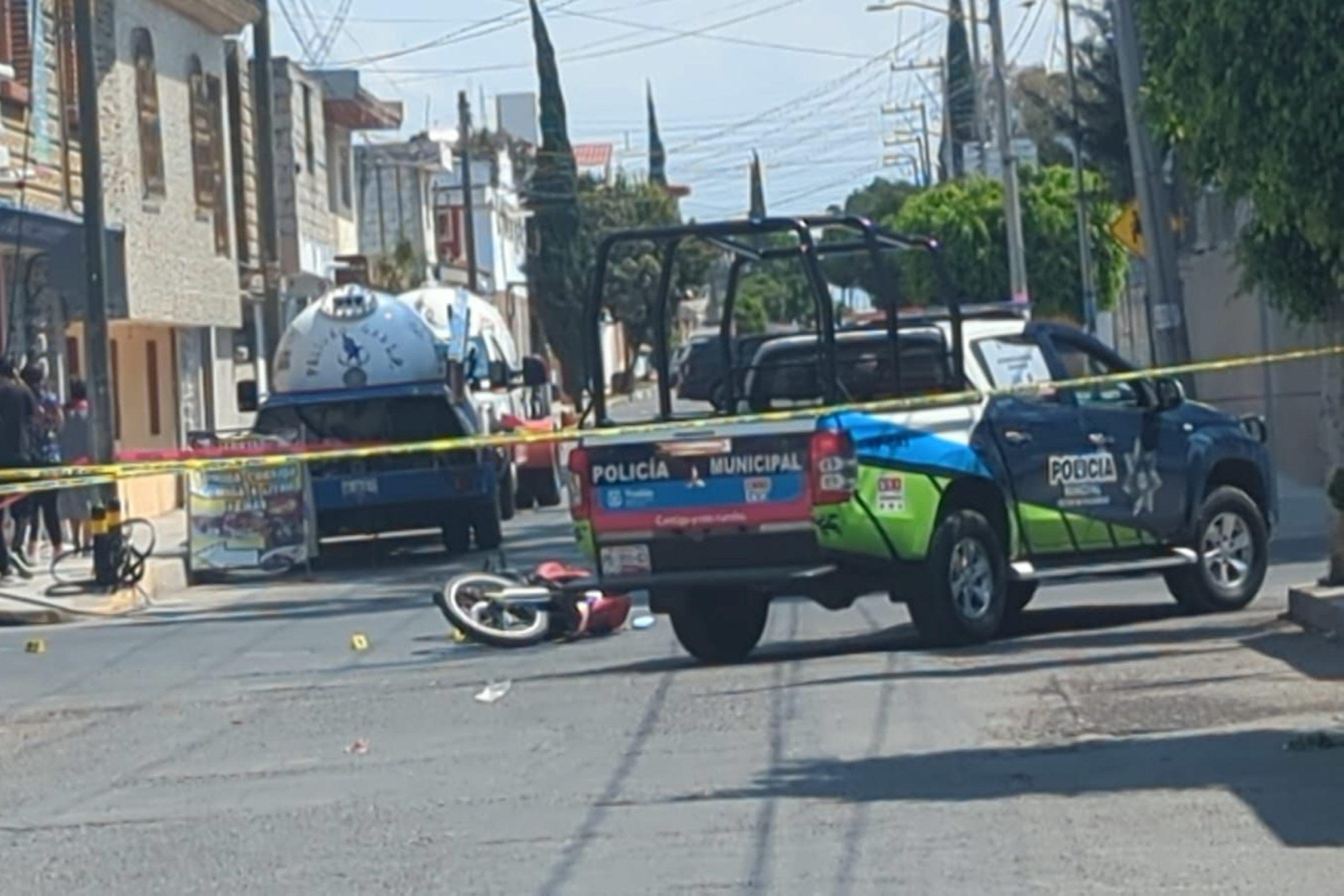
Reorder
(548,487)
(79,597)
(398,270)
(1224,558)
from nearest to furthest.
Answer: (1224,558) → (79,597) → (548,487) → (398,270)

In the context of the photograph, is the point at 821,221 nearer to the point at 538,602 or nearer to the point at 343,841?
the point at 538,602

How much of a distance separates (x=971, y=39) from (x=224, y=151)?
61.0 feet

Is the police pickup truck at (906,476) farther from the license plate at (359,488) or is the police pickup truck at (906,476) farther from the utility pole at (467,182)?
the utility pole at (467,182)

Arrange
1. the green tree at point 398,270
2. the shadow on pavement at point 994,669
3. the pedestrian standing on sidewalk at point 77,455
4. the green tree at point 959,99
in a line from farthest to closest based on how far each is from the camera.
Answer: the green tree at point 959,99 → the green tree at point 398,270 → the pedestrian standing on sidewalk at point 77,455 → the shadow on pavement at point 994,669

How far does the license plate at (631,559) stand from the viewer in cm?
1595

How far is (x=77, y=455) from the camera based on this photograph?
30891 mm

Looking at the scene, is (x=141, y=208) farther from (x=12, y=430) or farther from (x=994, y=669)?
(x=994, y=669)

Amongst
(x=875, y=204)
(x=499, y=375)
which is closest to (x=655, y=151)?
(x=875, y=204)

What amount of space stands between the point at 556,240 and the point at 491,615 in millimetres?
63020

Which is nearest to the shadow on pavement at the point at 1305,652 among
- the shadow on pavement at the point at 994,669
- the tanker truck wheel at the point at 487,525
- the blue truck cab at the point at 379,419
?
the shadow on pavement at the point at 994,669

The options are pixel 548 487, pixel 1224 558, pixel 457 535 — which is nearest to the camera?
pixel 1224 558

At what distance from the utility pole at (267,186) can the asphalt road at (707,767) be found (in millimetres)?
25670

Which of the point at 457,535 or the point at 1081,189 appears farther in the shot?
the point at 1081,189

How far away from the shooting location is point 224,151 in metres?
45.4
